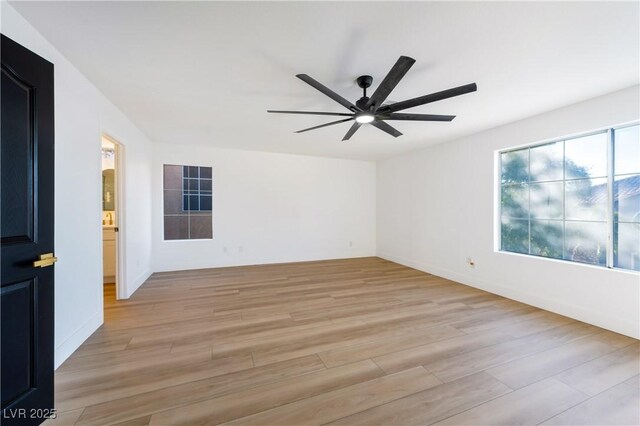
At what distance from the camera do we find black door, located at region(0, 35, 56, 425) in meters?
1.21

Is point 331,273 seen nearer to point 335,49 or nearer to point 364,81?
point 364,81

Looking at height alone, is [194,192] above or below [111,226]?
above

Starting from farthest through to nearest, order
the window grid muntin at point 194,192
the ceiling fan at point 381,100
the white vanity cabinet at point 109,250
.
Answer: the window grid muntin at point 194,192
the white vanity cabinet at point 109,250
the ceiling fan at point 381,100

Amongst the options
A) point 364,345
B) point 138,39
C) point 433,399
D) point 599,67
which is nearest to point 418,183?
point 599,67

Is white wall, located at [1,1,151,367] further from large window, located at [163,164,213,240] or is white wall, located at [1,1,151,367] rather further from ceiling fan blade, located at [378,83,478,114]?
ceiling fan blade, located at [378,83,478,114]

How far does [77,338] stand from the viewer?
2102 mm

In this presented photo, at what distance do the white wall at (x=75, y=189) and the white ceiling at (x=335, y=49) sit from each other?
0.38 feet

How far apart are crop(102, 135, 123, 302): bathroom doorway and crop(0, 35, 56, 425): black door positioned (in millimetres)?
1705

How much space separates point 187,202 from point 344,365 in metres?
4.38

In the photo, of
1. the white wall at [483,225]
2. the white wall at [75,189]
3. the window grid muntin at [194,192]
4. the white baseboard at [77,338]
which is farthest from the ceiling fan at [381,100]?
the window grid muntin at [194,192]

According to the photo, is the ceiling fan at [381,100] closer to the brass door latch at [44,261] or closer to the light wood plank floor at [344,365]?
the brass door latch at [44,261]

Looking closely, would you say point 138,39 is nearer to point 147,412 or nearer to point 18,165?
point 18,165

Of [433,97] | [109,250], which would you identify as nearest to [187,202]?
[109,250]

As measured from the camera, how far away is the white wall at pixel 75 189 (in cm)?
185
